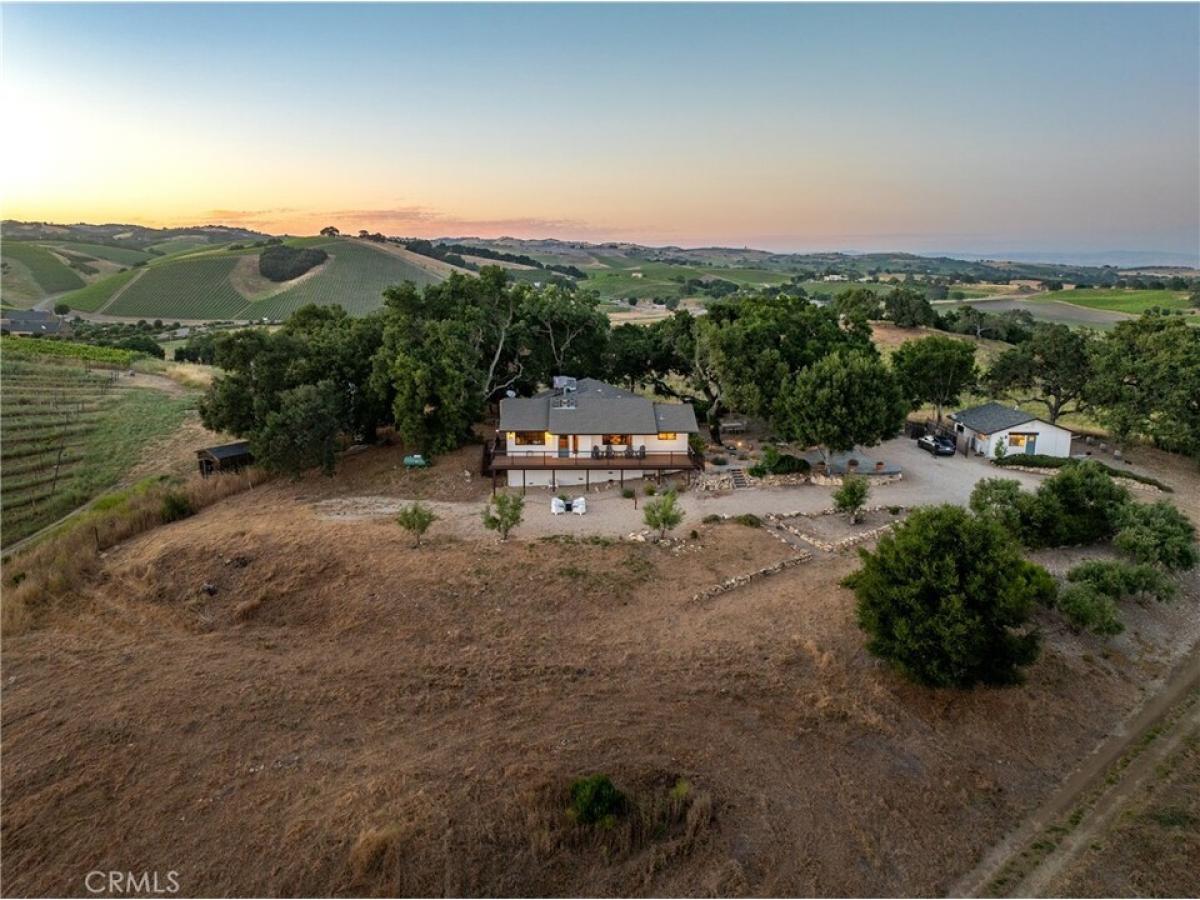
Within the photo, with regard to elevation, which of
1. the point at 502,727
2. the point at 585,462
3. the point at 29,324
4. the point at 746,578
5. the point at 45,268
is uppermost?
the point at 45,268

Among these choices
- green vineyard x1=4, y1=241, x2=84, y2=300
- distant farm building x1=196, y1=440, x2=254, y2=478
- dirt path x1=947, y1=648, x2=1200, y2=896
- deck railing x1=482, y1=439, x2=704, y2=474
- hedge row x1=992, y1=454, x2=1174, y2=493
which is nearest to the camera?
dirt path x1=947, y1=648, x2=1200, y2=896

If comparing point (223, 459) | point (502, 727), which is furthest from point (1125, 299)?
point (223, 459)

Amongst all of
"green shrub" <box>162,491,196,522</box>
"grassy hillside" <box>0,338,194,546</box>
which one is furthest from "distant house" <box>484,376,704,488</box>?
"grassy hillside" <box>0,338,194,546</box>

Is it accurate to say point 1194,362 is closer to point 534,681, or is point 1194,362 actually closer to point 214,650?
point 534,681

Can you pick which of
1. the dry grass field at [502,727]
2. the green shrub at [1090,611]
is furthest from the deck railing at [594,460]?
the green shrub at [1090,611]

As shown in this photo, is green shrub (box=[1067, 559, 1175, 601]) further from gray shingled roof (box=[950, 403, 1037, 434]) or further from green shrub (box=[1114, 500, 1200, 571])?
gray shingled roof (box=[950, 403, 1037, 434])

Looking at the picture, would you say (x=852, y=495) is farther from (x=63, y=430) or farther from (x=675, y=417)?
(x=63, y=430)
